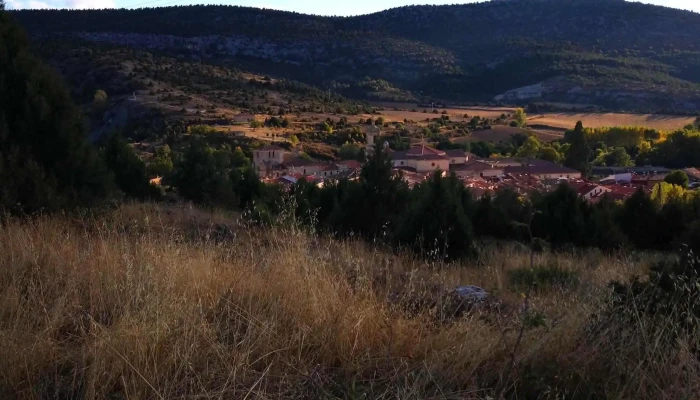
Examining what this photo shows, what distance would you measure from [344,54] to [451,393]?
310 ft

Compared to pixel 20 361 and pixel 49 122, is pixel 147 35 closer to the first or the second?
pixel 49 122

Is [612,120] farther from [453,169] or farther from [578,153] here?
[453,169]

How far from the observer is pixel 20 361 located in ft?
7.66

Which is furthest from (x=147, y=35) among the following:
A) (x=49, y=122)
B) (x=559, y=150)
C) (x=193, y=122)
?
(x=49, y=122)

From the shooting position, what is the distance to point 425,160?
38.7 meters

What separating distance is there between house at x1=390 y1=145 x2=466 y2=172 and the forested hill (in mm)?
42857

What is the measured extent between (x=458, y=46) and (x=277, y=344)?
345 feet

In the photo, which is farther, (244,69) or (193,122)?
(244,69)

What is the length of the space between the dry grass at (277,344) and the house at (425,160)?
3337 cm

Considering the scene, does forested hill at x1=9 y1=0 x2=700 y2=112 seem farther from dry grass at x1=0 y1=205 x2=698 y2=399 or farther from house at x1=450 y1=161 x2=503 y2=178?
dry grass at x1=0 y1=205 x2=698 y2=399

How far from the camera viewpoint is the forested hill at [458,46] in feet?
273

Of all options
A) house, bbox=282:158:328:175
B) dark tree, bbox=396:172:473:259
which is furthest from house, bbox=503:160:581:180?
dark tree, bbox=396:172:473:259

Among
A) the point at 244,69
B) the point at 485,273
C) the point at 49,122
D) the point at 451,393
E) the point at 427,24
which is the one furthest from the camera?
the point at 427,24

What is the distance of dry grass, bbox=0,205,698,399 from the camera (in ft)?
7.56
